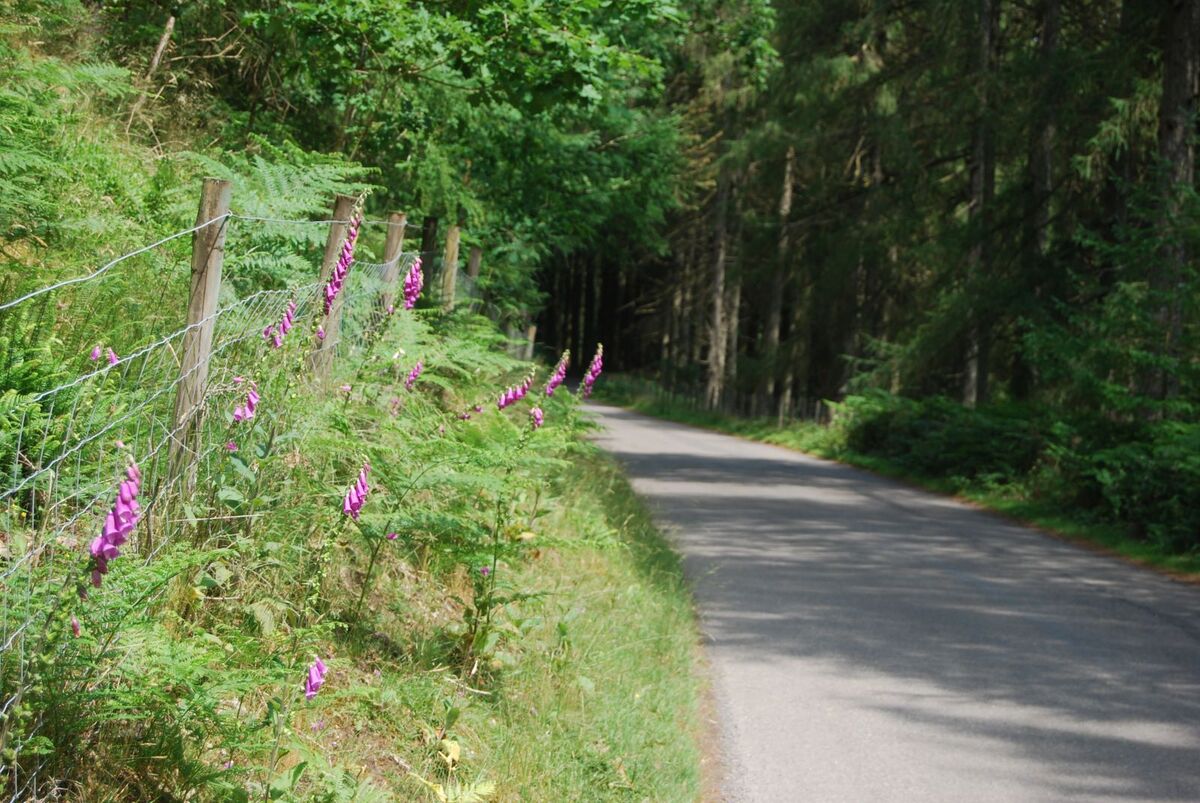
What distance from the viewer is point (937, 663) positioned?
8.13 meters

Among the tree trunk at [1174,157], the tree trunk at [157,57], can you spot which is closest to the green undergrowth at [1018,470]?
the tree trunk at [1174,157]

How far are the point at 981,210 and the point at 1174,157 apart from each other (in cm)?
568

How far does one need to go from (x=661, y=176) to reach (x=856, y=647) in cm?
962

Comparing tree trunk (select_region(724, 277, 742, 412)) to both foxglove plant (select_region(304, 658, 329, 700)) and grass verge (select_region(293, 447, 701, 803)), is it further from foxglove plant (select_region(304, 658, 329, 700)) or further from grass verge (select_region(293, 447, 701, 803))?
foxglove plant (select_region(304, 658, 329, 700))

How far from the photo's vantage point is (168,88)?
11.6m

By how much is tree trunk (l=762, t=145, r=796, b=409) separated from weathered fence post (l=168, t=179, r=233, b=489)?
29.4 m

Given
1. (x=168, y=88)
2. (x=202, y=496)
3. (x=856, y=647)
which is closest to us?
(x=202, y=496)

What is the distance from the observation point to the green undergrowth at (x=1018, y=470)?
47.5ft

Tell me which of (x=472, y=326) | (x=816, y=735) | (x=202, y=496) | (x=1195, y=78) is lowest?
(x=816, y=735)

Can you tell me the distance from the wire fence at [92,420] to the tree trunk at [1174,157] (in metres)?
13.5

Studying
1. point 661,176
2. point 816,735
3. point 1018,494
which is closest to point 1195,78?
point 1018,494

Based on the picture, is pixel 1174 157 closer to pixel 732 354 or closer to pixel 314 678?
pixel 314 678

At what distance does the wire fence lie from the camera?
3.34 metres

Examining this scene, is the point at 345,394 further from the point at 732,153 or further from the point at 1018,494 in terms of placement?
the point at 732,153
